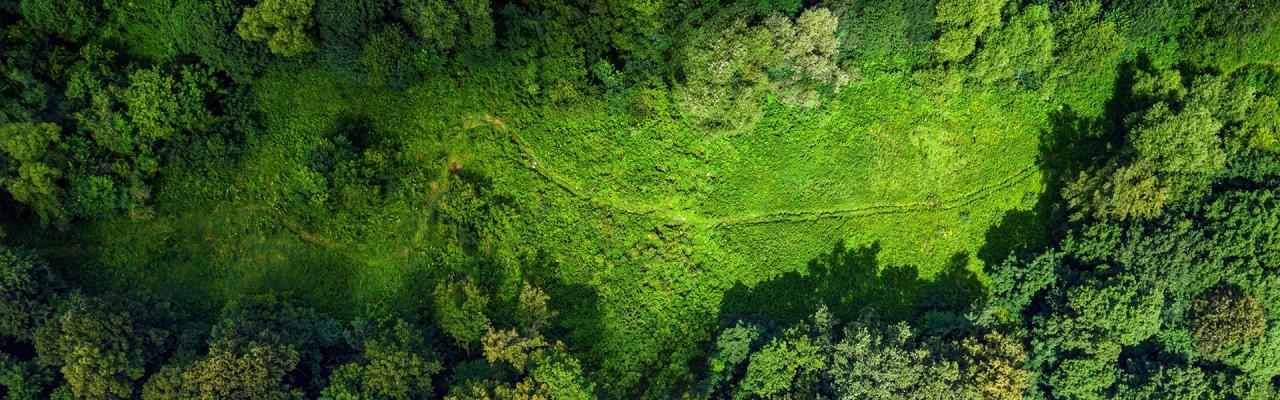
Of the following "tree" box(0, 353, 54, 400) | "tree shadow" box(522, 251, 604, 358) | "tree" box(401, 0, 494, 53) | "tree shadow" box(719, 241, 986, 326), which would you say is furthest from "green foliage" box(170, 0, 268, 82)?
"tree shadow" box(719, 241, 986, 326)

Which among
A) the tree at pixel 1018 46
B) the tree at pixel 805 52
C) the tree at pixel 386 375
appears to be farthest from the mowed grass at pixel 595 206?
the tree at pixel 386 375

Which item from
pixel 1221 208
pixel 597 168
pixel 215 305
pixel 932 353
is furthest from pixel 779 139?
pixel 215 305

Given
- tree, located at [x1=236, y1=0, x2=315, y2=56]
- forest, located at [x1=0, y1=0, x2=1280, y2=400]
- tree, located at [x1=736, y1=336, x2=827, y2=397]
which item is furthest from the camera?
tree, located at [x1=236, y1=0, x2=315, y2=56]

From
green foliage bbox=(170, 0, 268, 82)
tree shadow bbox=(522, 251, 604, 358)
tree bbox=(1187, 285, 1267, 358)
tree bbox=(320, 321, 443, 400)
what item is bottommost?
tree bbox=(320, 321, 443, 400)

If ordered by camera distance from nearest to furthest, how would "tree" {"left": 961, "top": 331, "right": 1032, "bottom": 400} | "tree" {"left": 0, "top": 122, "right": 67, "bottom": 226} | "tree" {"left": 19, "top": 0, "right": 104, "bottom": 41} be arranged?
"tree" {"left": 961, "top": 331, "right": 1032, "bottom": 400} → "tree" {"left": 0, "top": 122, "right": 67, "bottom": 226} → "tree" {"left": 19, "top": 0, "right": 104, "bottom": 41}

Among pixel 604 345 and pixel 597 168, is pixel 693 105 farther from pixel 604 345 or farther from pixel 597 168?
pixel 604 345

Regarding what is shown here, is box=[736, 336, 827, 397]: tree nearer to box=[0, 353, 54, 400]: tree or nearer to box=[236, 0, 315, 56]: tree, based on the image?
box=[236, 0, 315, 56]: tree
